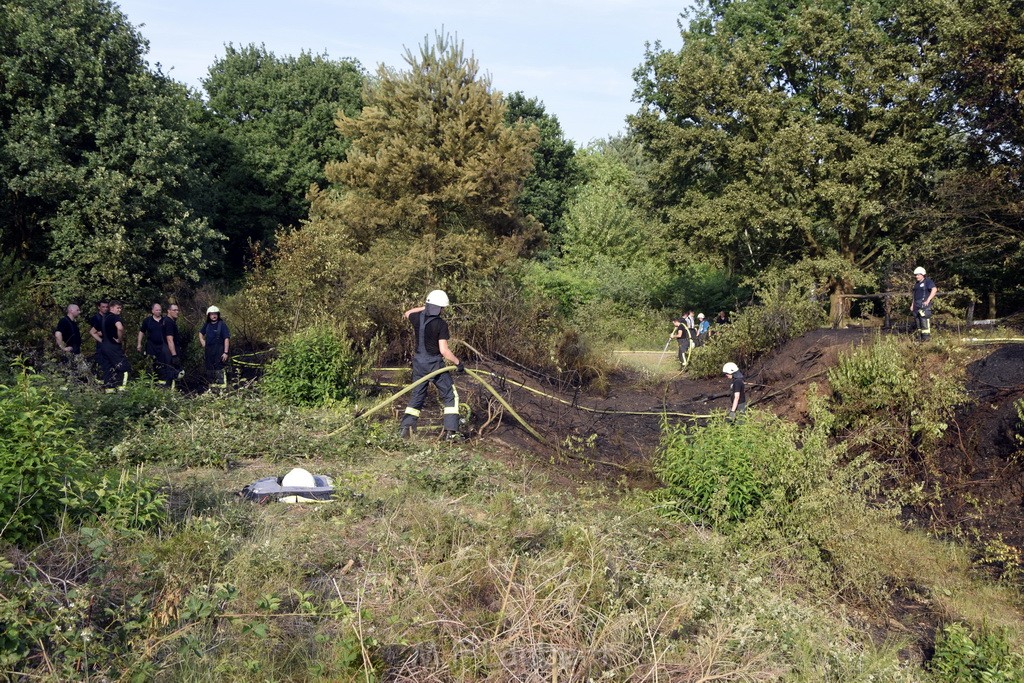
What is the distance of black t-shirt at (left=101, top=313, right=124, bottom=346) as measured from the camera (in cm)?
1368

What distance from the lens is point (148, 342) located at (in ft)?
49.3

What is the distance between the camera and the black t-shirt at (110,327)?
1368 centimetres

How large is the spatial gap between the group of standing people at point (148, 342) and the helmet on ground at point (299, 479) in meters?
5.89

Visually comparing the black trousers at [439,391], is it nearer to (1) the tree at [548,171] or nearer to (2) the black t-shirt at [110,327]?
(2) the black t-shirt at [110,327]

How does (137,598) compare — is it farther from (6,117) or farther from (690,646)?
(6,117)

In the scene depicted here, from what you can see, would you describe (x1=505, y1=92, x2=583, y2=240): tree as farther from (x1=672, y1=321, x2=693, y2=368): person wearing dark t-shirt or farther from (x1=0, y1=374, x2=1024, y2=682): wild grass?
(x1=0, y1=374, x2=1024, y2=682): wild grass

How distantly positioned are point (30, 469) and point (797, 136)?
2451 cm

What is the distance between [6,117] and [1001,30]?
2354cm

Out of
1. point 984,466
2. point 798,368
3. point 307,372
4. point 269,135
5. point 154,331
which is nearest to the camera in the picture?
point 307,372

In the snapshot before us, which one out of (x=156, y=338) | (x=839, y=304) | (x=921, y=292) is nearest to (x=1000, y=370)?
(x=921, y=292)

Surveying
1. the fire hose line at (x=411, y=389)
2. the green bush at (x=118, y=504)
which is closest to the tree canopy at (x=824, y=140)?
the fire hose line at (x=411, y=389)

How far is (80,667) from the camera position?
459 centimetres

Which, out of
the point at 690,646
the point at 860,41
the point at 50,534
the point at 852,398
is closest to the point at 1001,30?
the point at 860,41

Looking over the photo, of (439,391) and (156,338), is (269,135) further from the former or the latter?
(439,391)
